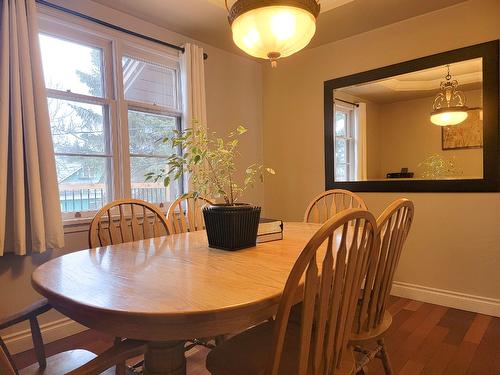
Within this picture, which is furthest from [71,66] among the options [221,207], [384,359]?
[384,359]

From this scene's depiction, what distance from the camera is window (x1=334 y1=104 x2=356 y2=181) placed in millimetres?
3119

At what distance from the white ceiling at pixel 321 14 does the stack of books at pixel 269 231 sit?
180cm

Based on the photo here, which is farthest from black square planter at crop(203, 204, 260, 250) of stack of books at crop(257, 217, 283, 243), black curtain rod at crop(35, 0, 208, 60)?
black curtain rod at crop(35, 0, 208, 60)

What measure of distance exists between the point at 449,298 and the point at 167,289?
2.53 meters

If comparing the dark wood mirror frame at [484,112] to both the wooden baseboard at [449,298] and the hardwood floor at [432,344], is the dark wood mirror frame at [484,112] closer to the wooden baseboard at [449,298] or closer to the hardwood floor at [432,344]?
the wooden baseboard at [449,298]

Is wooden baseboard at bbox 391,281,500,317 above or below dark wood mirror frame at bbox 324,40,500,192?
below

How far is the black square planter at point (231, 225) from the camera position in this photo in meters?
1.35

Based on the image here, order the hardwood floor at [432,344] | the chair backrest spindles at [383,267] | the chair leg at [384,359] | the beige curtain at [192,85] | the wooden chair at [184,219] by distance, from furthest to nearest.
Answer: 1. the beige curtain at [192,85]
2. the wooden chair at [184,219]
3. the hardwood floor at [432,344]
4. the chair leg at [384,359]
5. the chair backrest spindles at [383,267]

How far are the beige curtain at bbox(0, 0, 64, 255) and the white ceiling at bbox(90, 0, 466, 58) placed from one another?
0.69 metres

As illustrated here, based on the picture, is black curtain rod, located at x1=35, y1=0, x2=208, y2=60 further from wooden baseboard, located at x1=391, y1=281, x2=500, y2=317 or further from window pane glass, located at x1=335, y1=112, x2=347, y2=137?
wooden baseboard, located at x1=391, y1=281, x2=500, y2=317

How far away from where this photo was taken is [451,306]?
2572 mm

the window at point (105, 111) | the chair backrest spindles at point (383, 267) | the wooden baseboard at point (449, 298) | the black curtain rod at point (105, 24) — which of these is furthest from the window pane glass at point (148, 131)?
the wooden baseboard at point (449, 298)

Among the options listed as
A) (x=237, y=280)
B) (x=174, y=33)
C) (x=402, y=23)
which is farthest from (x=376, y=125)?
(x=237, y=280)

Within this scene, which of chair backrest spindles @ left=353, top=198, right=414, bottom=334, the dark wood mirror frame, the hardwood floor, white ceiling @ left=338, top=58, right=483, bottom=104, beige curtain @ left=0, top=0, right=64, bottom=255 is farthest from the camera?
white ceiling @ left=338, top=58, right=483, bottom=104
